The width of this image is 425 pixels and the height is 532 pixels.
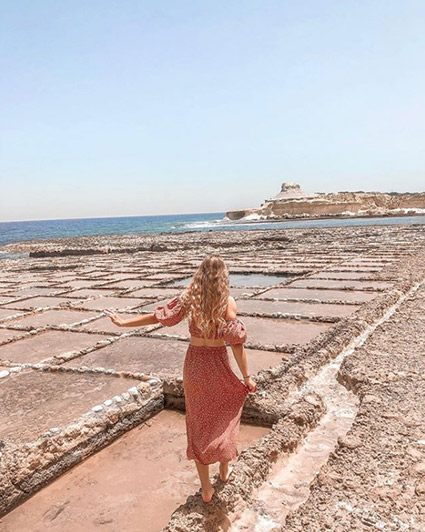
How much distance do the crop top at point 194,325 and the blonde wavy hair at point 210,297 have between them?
0.03 metres

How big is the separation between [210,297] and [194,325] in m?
0.16

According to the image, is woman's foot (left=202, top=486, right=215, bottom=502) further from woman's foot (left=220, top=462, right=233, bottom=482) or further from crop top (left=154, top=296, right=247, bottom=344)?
crop top (left=154, top=296, right=247, bottom=344)

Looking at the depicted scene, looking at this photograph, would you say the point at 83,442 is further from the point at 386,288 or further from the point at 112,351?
the point at 386,288

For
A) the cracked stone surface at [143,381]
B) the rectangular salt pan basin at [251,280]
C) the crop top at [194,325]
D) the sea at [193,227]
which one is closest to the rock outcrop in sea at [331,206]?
the sea at [193,227]

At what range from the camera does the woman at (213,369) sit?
6.69 feet

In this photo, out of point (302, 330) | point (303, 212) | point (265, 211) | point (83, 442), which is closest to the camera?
point (83, 442)

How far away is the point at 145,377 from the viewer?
3.29 meters

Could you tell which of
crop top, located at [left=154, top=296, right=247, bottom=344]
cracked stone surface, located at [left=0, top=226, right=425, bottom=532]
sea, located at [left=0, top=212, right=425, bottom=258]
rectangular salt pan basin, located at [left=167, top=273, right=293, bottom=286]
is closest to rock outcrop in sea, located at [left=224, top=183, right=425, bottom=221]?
sea, located at [left=0, top=212, right=425, bottom=258]

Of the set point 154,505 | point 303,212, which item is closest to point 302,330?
point 154,505

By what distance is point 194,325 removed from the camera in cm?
211

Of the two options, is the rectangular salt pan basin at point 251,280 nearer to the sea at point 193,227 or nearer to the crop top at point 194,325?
the crop top at point 194,325

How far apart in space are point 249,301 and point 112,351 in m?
2.65

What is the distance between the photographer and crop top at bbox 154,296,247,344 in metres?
2.04

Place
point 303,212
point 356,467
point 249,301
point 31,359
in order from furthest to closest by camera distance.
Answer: point 303,212, point 249,301, point 31,359, point 356,467
